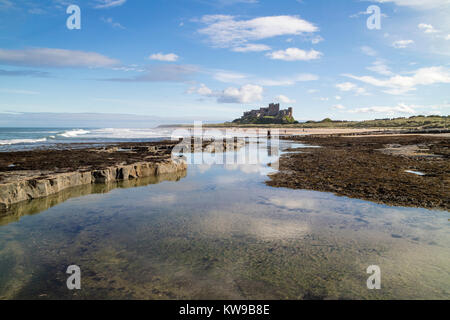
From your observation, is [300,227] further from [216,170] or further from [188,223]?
[216,170]

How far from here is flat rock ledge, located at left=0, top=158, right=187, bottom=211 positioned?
30.4 feet

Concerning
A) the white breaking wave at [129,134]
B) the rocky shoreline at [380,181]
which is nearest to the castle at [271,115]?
the white breaking wave at [129,134]

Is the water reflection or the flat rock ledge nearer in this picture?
the water reflection

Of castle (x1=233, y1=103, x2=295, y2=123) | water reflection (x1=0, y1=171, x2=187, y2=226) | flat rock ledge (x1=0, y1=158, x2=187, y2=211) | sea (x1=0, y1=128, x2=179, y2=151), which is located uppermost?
castle (x1=233, y1=103, x2=295, y2=123)

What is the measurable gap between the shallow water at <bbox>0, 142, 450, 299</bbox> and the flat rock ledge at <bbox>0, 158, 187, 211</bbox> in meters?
0.81

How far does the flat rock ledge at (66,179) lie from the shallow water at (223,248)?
0.81 metres

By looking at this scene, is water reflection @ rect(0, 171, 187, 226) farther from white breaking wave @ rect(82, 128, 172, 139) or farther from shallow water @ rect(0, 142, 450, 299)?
white breaking wave @ rect(82, 128, 172, 139)

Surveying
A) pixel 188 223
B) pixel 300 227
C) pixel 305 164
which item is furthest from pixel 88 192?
pixel 305 164

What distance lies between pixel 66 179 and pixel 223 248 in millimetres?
9283

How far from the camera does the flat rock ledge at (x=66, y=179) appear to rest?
927 centimetres

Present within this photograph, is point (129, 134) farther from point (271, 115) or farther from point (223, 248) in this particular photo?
point (271, 115)

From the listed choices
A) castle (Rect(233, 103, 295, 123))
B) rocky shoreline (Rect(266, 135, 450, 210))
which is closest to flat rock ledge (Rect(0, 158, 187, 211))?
rocky shoreline (Rect(266, 135, 450, 210))
